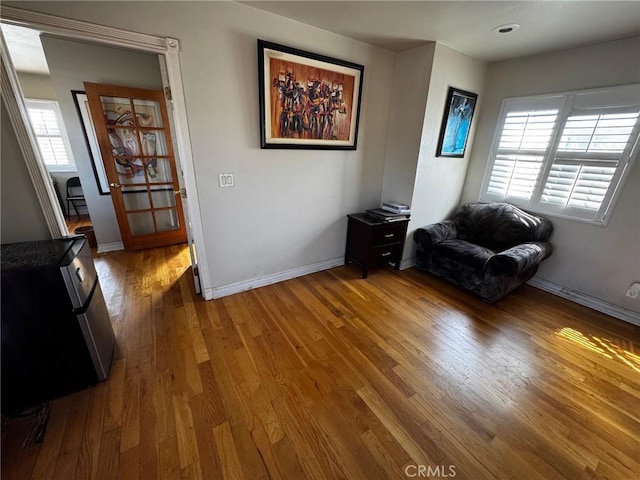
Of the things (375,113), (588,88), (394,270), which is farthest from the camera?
(394,270)

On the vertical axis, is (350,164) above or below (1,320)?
above

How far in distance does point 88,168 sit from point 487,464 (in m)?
4.41

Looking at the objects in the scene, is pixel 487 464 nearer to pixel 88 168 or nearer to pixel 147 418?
pixel 147 418

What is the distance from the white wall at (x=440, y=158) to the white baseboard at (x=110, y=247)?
12.0 feet

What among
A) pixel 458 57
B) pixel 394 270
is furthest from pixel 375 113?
pixel 394 270

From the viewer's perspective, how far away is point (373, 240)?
267 centimetres

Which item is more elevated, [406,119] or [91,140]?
[406,119]

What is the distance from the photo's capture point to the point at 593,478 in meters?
1.16

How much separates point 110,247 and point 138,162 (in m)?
1.17

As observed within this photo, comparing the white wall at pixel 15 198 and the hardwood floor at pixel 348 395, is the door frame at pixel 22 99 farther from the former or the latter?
the hardwood floor at pixel 348 395

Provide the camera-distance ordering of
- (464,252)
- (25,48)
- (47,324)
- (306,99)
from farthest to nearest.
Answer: (25,48) < (464,252) < (306,99) < (47,324)

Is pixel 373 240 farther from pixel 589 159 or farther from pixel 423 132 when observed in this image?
pixel 589 159

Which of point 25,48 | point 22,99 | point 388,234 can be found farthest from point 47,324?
point 25,48

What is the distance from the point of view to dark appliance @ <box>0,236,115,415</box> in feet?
3.93
